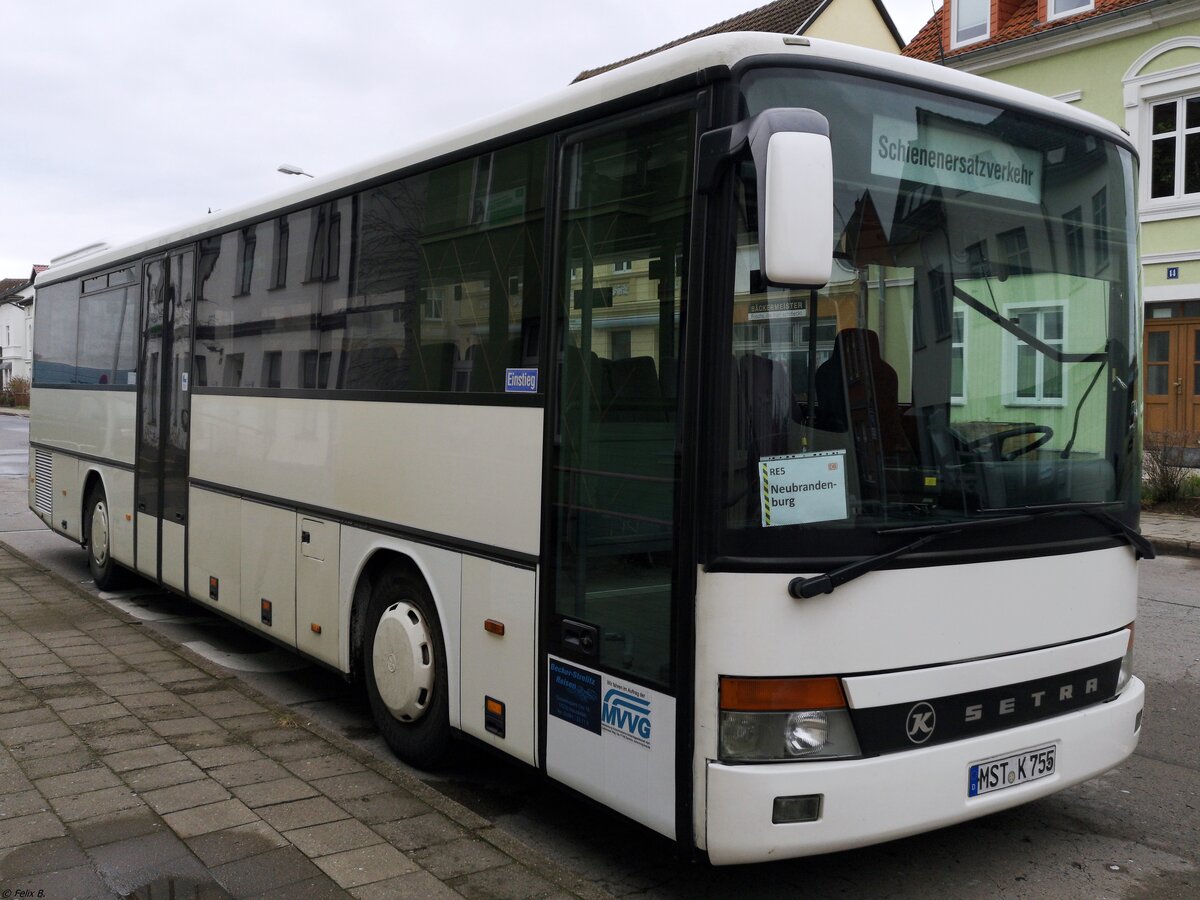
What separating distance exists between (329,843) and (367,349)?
8.55ft

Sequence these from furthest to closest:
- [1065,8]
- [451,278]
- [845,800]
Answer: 1. [1065,8]
2. [451,278]
3. [845,800]

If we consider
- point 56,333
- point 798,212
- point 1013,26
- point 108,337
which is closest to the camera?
point 798,212

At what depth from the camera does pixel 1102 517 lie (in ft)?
14.3

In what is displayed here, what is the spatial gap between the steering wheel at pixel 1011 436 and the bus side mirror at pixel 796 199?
1029mm

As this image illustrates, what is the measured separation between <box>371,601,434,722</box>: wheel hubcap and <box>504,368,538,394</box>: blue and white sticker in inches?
52.8

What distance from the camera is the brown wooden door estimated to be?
68.8 feet

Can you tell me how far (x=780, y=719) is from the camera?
3.68 m

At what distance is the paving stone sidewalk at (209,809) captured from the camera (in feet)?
13.3

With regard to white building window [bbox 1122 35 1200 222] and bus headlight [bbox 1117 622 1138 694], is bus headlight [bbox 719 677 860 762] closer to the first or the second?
bus headlight [bbox 1117 622 1138 694]

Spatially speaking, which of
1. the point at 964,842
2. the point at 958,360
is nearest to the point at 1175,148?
the point at 964,842

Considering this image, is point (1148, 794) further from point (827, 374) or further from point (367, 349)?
point (367, 349)

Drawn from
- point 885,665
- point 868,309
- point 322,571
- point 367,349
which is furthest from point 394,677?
point 868,309

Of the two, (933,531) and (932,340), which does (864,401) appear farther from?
(933,531)

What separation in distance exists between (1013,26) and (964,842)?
22656 millimetres
